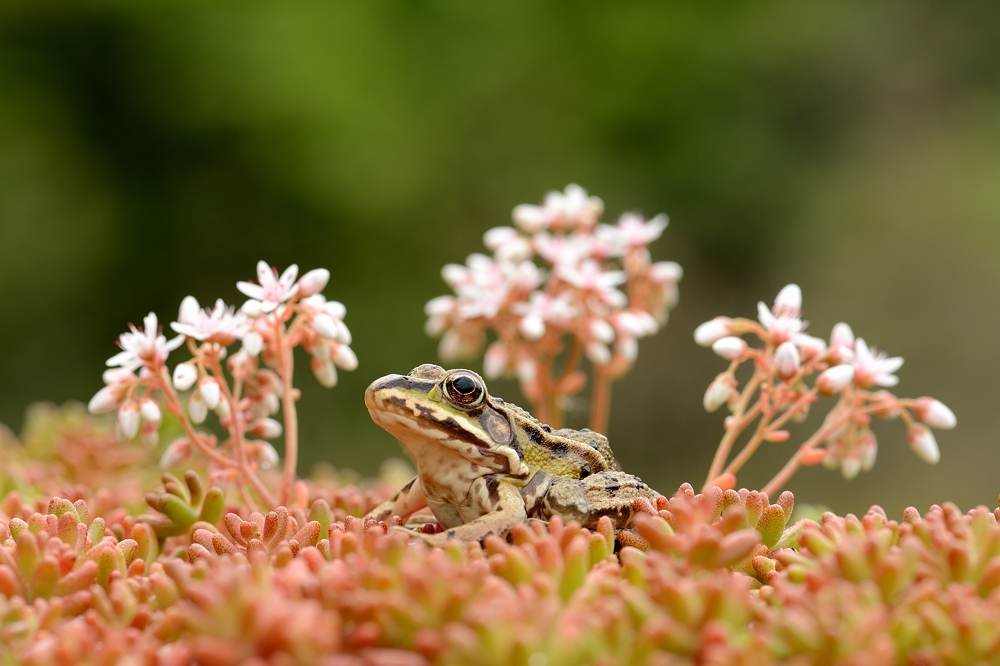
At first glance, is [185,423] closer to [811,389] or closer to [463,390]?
[463,390]

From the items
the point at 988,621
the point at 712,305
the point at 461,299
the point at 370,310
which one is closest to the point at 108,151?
the point at 370,310

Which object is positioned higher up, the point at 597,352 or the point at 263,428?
the point at 597,352

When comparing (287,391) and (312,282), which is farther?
(287,391)

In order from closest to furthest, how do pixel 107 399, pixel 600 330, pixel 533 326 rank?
pixel 107 399, pixel 533 326, pixel 600 330

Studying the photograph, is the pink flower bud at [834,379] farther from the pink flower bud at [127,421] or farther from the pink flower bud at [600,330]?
the pink flower bud at [127,421]

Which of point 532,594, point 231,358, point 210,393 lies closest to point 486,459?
point 532,594

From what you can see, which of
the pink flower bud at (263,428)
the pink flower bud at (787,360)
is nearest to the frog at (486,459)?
the pink flower bud at (787,360)
